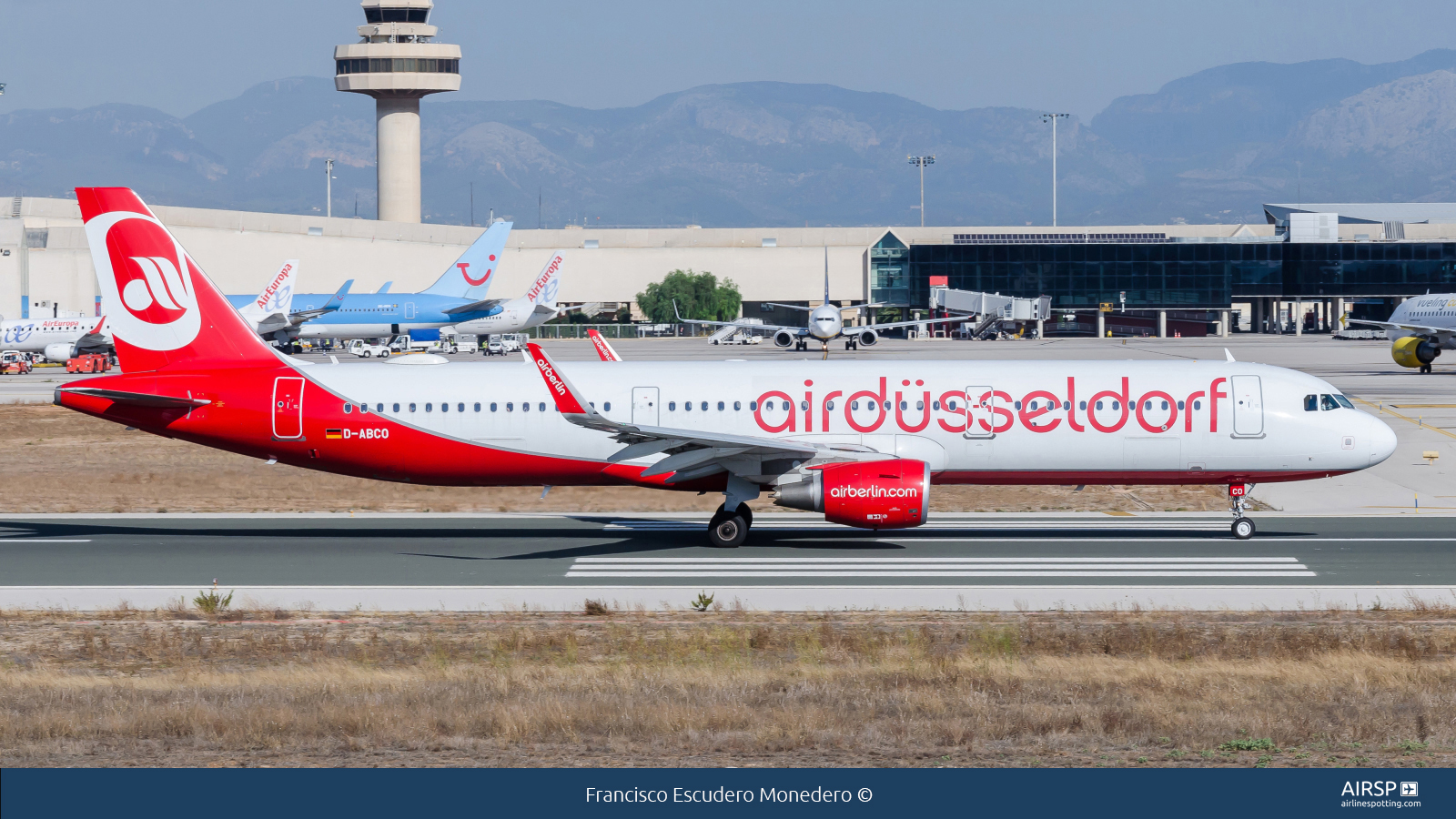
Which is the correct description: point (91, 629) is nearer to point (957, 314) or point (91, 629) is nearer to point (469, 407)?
point (469, 407)

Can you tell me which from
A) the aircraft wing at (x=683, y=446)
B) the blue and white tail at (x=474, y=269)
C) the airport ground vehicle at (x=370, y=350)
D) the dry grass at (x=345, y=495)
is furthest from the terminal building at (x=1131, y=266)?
the aircraft wing at (x=683, y=446)

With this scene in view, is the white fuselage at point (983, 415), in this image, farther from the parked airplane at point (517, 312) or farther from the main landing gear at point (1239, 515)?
the parked airplane at point (517, 312)

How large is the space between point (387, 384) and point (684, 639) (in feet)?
43.5

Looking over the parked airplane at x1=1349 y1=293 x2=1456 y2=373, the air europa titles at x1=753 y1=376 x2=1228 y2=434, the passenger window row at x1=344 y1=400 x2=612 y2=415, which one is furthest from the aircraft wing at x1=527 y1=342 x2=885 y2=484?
the parked airplane at x1=1349 y1=293 x2=1456 y2=373

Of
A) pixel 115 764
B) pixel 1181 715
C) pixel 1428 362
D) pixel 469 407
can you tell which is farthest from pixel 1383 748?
pixel 1428 362

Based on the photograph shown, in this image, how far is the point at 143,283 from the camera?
31.6 m

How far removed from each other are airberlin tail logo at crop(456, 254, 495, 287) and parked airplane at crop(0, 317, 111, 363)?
27.2 meters

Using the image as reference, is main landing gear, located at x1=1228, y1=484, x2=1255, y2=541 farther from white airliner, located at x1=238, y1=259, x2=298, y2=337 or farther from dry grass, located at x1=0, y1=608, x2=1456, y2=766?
white airliner, located at x1=238, y1=259, x2=298, y2=337

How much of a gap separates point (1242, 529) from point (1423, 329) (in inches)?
2449

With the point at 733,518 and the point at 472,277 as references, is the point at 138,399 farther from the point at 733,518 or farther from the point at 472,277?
the point at 472,277

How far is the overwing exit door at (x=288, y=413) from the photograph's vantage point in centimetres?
3112

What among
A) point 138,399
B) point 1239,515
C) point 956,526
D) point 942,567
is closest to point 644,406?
point 942,567

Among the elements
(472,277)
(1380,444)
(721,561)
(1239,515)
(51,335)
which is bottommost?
(721,561)

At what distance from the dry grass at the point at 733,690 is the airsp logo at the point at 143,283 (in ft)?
32.4
